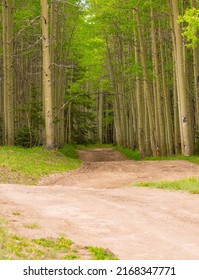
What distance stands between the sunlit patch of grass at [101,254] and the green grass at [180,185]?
6.51 metres

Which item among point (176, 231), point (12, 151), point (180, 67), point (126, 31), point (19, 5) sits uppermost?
point (19, 5)

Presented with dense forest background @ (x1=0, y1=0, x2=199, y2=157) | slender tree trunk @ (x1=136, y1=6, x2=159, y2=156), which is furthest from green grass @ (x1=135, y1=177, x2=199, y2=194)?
slender tree trunk @ (x1=136, y1=6, x2=159, y2=156)

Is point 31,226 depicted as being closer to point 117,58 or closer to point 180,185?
point 180,185

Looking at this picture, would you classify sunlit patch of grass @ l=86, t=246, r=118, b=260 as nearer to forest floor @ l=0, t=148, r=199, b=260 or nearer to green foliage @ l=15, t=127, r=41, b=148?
forest floor @ l=0, t=148, r=199, b=260

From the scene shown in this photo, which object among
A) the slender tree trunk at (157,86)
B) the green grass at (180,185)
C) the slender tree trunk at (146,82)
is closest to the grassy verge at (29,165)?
the green grass at (180,185)

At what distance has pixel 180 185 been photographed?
12523 millimetres

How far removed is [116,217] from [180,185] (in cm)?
472

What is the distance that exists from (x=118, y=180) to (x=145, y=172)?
89.9 inches

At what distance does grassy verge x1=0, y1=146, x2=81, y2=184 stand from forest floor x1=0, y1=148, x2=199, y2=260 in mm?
1992

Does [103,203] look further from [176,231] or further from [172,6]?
[172,6]

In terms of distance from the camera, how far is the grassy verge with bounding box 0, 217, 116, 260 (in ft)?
17.0

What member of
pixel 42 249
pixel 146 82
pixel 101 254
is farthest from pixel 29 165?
pixel 101 254
